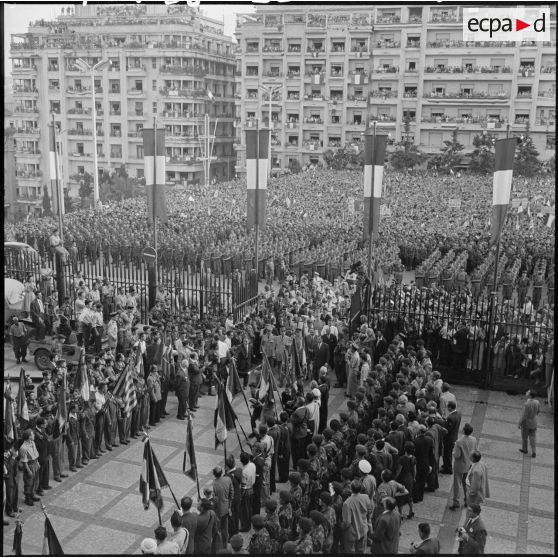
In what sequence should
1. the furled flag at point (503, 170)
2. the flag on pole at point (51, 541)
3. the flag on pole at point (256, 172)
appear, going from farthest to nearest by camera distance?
the flag on pole at point (256, 172) → the furled flag at point (503, 170) → the flag on pole at point (51, 541)

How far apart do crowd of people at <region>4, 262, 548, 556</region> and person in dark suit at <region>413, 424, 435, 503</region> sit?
0.06 feet

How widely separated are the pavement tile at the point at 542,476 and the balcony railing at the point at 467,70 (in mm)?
57065

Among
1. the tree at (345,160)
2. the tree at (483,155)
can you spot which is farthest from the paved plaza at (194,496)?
the tree at (345,160)

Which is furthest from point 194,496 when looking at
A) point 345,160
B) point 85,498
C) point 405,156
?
point 405,156

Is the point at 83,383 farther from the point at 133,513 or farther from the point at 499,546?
the point at 499,546

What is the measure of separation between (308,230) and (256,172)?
1160 centimetres

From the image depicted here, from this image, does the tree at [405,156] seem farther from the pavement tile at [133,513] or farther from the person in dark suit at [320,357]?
the pavement tile at [133,513]

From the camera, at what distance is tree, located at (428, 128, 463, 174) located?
62.1 m

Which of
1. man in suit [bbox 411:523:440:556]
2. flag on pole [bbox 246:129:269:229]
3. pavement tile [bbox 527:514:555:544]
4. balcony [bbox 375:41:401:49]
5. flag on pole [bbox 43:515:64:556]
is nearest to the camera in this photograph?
man in suit [bbox 411:523:440:556]

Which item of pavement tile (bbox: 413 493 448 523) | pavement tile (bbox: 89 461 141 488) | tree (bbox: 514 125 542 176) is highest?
tree (bbox: 514 125 542 176)

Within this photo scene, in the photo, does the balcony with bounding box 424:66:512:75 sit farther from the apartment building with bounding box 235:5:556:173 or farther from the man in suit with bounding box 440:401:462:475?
the man in suit with bounding box 440:401:462:475

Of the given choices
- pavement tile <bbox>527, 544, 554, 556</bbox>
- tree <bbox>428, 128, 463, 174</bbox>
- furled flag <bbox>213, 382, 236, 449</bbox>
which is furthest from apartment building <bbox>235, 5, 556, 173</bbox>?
pavement tile <bbox>527, 544, 554, 556</bbox>

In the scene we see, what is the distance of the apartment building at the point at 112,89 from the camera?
62.6 m

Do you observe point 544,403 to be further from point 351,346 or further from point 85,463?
point 85,463
